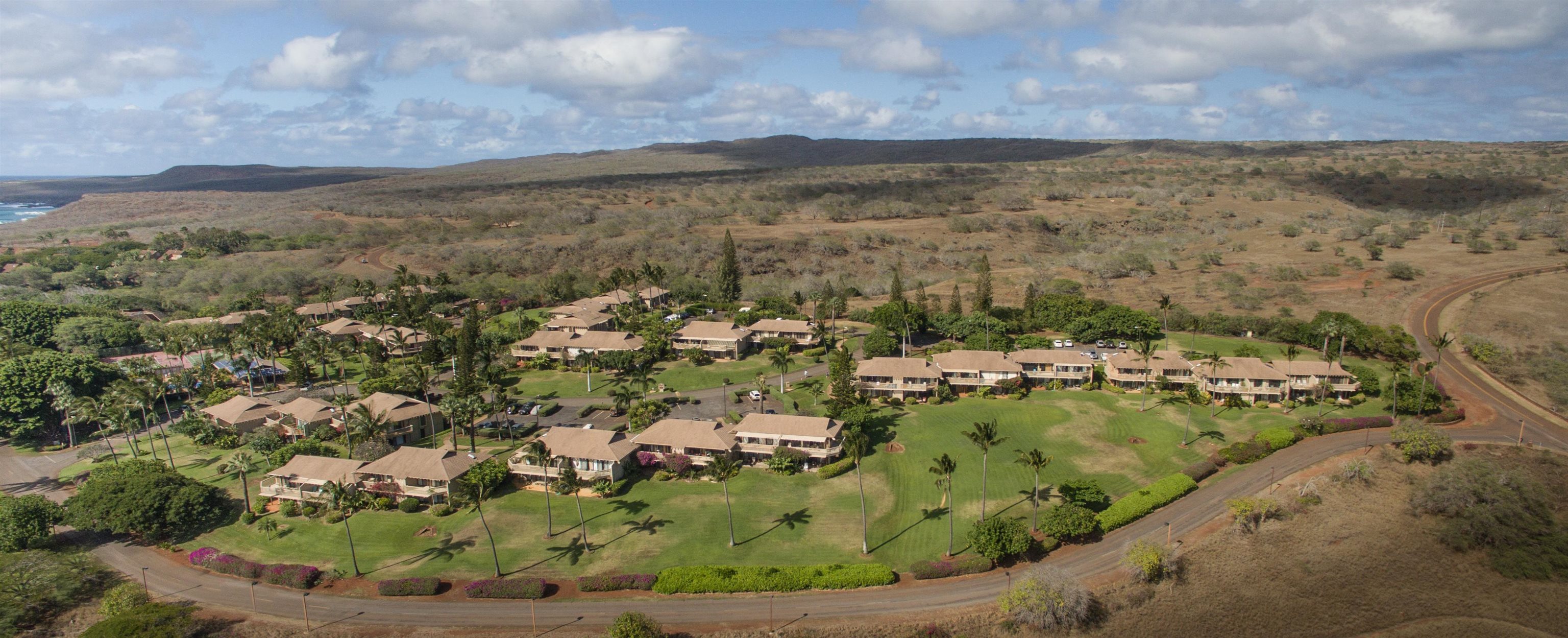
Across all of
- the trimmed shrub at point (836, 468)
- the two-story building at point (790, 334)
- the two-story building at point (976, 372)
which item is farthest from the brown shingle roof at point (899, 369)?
the two-story building at point (790, 334)

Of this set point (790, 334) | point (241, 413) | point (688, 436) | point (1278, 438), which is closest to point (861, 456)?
point (688, 436)

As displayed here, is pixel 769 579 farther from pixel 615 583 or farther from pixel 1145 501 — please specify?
pixel 1145 501

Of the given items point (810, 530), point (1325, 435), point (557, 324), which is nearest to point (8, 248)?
point (557, 324)

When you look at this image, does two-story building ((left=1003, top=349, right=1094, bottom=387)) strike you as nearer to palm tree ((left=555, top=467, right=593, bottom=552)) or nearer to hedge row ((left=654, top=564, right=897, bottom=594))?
hedge row ((left=654, top=564, right=897, bottom=594))

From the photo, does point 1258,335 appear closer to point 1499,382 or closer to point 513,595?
point 1499,382

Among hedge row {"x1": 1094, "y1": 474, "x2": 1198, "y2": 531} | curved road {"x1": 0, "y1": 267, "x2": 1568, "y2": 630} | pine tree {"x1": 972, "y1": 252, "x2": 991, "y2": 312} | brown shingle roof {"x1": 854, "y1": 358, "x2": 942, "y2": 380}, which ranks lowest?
curved road {"x1": 0, "y1": 267, "x2": 1568, "y2": 630}

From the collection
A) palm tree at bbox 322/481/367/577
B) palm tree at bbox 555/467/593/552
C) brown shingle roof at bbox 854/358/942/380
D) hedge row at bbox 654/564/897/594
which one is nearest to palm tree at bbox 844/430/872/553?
hedge row at bbox 654/564/897/594
